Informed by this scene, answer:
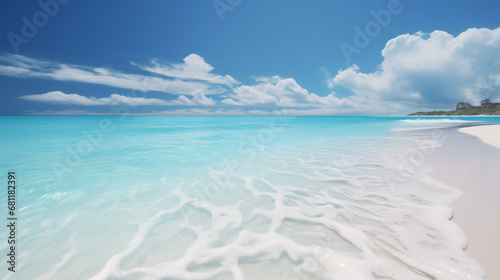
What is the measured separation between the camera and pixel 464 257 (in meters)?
2.71

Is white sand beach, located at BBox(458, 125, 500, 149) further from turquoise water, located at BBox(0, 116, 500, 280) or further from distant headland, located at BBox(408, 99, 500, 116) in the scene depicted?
distant headland, located at BBox(408, 99, 500, 116)

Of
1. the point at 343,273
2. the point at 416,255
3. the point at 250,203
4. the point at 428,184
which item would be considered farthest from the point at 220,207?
the point at 428,184

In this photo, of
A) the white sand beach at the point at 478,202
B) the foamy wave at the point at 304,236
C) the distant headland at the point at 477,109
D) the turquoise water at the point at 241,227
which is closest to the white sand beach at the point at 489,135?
the white sand beach at the point at 478,202

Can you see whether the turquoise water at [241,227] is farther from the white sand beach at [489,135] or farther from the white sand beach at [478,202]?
the white sand beach at [489,135]

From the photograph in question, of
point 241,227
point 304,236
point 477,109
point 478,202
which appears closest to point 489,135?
point 478,202

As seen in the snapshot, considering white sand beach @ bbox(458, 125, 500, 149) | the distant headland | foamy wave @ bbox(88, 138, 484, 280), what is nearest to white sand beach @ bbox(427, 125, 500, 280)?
foamy wave @ bbox(88, 138, 484, 280)

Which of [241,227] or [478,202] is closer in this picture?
[241,227]

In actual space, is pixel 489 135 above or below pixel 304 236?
above

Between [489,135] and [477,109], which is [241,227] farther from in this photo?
[477,109]

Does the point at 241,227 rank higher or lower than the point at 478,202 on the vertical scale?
lower

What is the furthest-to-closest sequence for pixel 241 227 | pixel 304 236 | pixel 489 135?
pixel 489 135
pixel 241 227
pixel 304 236

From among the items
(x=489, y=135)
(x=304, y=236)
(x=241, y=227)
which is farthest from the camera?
(x=489, y=135)

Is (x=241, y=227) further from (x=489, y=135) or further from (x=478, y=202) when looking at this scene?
(x=489, y=135)

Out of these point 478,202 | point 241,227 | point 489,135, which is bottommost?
point 241,227
